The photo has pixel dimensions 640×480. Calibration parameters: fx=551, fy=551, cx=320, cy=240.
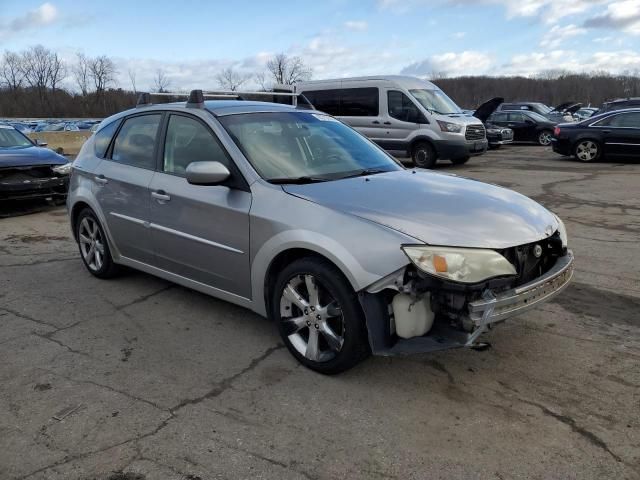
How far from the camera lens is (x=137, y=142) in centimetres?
493

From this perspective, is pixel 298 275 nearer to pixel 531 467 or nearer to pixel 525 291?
pixel 525 291

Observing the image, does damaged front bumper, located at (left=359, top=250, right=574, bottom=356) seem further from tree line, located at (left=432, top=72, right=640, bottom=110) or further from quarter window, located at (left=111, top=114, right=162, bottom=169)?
tree line, located at (left=432, top=72, right=640, bottom=110)

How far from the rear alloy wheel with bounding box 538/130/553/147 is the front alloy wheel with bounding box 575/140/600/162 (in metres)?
6.92

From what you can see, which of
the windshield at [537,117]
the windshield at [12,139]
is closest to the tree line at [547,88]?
the windshield at [537,117]

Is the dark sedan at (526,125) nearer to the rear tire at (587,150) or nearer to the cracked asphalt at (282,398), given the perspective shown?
the rear tire at (587,150)

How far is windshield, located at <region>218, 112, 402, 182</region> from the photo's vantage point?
13.1 feet

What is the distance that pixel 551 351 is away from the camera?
3.80 m

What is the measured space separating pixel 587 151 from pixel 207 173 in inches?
585

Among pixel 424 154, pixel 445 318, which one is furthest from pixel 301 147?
pixel 424 154

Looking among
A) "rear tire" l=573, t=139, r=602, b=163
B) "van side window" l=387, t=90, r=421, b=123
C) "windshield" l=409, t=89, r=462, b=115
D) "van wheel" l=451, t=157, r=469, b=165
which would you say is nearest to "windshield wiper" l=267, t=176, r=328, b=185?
"van side window" l=387, t=90, r=421, b=123

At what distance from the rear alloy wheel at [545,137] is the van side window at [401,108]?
10.4 meters

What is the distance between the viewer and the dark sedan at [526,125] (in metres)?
22.6

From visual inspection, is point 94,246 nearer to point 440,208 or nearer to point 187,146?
point 187,146

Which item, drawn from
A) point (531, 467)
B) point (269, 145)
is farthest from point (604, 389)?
point (269, 145)
